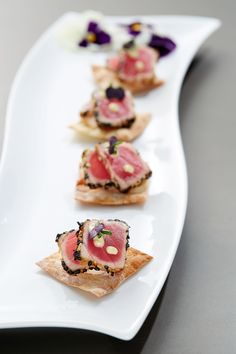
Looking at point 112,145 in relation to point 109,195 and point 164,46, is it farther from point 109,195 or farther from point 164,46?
point 164,46

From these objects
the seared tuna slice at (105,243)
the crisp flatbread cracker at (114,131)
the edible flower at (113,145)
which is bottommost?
the seared tuna slice at (105,243)

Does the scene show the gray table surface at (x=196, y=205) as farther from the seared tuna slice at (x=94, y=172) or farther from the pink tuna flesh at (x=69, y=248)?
the seared tuna slice at (x=94, y=172)

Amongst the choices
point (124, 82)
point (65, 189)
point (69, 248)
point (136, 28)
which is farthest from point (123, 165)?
point (136, 28)

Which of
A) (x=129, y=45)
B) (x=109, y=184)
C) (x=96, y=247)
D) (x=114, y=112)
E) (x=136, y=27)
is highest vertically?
(x=136, y=27)

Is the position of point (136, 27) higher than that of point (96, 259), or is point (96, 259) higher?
point (136, 27)

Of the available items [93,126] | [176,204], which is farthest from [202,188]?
[93,126]

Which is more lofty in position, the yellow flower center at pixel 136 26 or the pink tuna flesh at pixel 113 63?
the yellow flower center at pixel 136 26

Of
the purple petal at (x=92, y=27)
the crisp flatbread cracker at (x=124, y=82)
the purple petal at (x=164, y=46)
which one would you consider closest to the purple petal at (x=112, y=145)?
the crisp flatbread cracker at (x=124, y=82)
